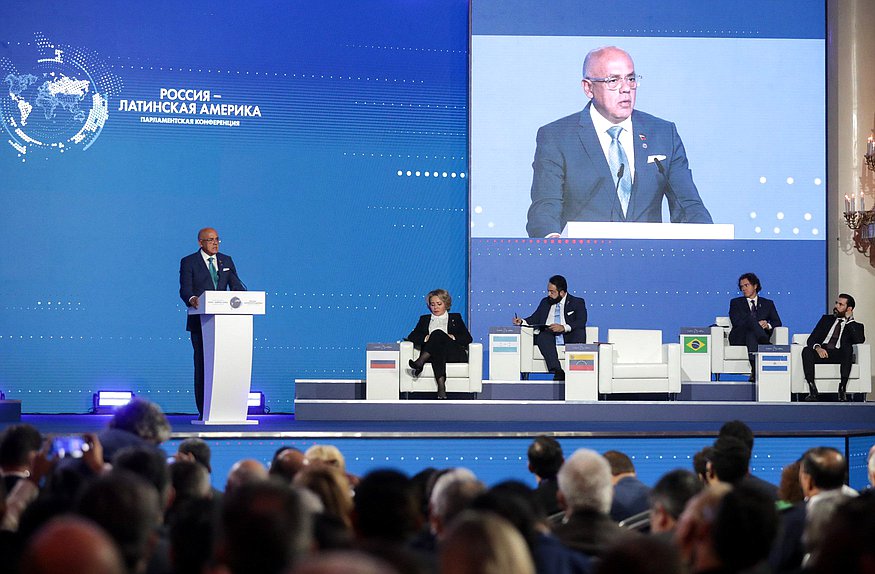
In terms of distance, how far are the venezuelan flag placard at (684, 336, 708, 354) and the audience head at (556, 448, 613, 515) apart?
261 inches

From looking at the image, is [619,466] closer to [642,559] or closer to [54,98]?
[642,559]

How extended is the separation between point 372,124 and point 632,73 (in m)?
2.50

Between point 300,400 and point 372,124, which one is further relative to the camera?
point 372,124

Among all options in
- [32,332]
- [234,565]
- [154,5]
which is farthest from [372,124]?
[234,565]

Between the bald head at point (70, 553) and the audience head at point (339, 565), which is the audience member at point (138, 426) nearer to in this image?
the bald head at point (70, 553)

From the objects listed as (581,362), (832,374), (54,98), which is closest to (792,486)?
(581,362)

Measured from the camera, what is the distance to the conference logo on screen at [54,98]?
384 inches

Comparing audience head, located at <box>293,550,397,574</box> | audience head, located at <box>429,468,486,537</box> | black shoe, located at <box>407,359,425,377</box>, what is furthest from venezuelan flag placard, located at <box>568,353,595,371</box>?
audience head, located at <box>293,550,397,574</box>

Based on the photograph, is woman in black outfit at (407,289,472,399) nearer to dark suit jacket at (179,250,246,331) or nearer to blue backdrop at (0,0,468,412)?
blue backdrop at (0,0,468,412)

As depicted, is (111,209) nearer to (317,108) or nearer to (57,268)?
(57,268)

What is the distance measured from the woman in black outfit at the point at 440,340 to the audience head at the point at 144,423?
15.2 ft

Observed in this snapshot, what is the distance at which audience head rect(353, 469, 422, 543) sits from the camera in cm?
252

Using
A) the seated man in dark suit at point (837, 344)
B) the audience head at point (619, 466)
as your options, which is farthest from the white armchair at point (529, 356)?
the audience head at point (619, 466)

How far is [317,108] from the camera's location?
33.6 ft
